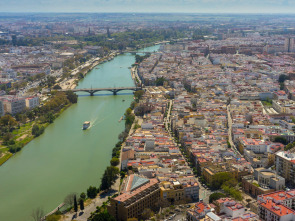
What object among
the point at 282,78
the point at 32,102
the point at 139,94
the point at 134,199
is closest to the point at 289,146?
the point at 134,199

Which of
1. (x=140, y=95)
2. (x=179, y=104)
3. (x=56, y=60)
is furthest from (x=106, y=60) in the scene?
(x=179, y=104)

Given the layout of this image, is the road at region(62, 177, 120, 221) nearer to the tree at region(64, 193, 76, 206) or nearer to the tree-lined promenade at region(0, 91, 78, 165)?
the tree at region(64, 193, 76, 206)

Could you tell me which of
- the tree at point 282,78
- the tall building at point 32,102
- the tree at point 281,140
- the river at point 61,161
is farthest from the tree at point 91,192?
the tree at point 282,78

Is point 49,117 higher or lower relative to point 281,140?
lower

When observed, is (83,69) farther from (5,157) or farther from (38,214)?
(38,214)

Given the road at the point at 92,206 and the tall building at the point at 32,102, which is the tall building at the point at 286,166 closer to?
the road at the point at 92,206

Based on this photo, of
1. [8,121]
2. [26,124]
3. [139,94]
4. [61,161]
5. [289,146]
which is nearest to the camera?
[289,146]

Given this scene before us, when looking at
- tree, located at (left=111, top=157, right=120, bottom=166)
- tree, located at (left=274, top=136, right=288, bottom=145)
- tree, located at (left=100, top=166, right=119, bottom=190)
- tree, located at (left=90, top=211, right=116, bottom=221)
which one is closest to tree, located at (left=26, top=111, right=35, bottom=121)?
tree, located at (left=111, top=157, right=120, bottom=166)
